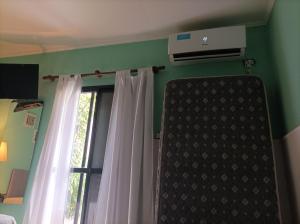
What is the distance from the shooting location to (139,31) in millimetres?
2320

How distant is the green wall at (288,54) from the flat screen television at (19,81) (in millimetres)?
2173

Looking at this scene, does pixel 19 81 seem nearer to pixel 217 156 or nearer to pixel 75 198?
pixel 75 198

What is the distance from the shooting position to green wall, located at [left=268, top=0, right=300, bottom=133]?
1.43 meters

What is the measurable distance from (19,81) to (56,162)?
0.94 metres

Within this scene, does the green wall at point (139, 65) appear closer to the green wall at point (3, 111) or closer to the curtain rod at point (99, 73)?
the curtain rod at point (99, 73)

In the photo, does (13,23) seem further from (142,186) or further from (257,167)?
(257,167)

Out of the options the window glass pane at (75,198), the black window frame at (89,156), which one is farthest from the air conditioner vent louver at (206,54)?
the window glass pane at (75,198)

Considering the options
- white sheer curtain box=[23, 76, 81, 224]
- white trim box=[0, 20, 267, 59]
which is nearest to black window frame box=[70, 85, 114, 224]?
white sheer curtain box=[23, 76, 81, 224]

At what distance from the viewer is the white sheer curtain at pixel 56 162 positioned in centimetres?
207

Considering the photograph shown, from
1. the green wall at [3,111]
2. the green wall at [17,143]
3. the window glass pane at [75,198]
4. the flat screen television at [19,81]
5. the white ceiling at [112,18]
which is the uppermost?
the white ceiling at [112,18]

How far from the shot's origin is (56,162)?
2211mm

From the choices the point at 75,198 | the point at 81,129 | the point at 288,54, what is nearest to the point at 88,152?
the point at 81,129

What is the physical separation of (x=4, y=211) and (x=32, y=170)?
438mm

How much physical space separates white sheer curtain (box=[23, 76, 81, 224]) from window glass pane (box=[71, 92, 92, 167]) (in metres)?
0.08
